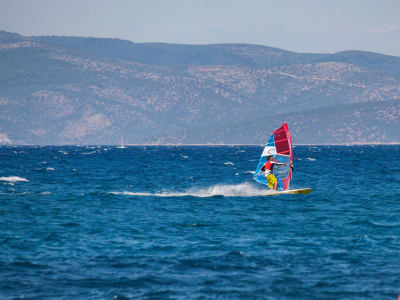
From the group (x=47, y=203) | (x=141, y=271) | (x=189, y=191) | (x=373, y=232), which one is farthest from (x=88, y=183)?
(x=141, y=271)

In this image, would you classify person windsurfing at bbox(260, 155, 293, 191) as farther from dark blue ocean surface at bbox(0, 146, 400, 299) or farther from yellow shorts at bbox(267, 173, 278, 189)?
dark blue ocean surface at bbox(0, 146, 400, 299)

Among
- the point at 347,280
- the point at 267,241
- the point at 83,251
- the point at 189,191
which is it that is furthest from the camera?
the point at 189,191

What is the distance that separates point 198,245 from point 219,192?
1082 inches

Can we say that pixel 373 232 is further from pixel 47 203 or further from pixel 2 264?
pixel 47 203

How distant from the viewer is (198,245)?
27.2m

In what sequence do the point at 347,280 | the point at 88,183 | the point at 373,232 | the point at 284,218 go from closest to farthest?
the point at 347,280 < the point at 373,232 < the point at 284,218 < the point at 88,183

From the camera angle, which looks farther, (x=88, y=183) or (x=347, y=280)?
(x=88, y=183)

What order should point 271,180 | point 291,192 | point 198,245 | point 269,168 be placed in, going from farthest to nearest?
point 291,192 < point 271,180 < point 269,168 < point 198,245

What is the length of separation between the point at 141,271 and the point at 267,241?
7.46 meters

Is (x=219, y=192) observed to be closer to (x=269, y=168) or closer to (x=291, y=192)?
(x=291, y=192)

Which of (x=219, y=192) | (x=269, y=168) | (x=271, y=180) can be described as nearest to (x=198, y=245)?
(x=269, y=168)

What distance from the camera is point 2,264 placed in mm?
23500

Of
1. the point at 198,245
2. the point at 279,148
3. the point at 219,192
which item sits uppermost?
the point at 279,148

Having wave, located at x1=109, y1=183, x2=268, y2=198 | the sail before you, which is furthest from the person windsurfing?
wave, located at x1=109, y1=183, x2=268, y2=198
